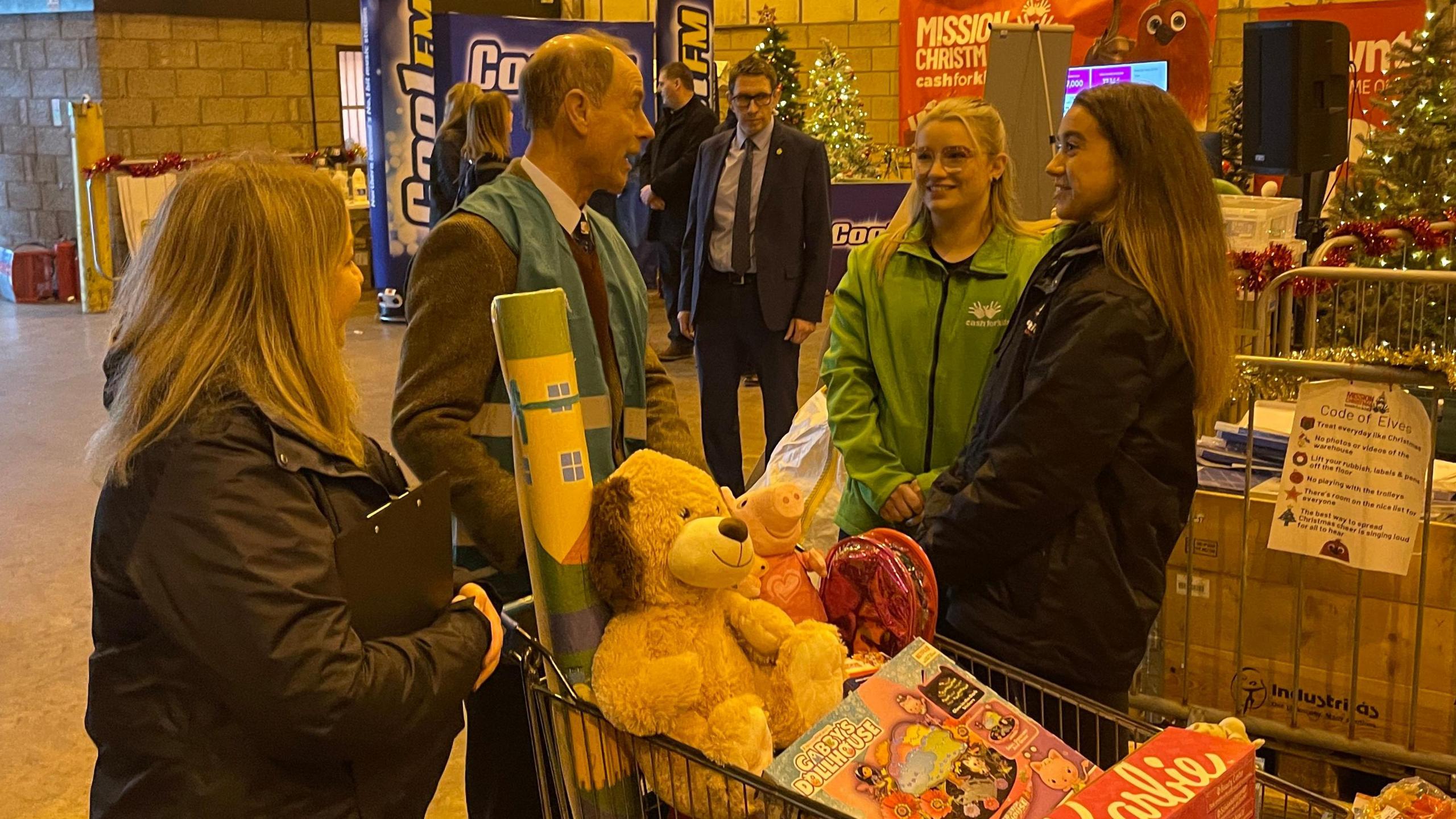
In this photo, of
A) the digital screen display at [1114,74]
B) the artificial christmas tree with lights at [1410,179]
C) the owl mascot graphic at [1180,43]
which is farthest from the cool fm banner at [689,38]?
the artificial christmas tree with lights at [1410,179]

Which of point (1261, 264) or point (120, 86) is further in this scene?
point (120, 86)

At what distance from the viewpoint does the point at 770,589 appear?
1616mm

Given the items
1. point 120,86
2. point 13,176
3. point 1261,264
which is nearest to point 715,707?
point 1261,264

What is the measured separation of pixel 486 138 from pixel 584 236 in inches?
163

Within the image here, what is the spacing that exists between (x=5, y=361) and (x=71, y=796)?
5726mm

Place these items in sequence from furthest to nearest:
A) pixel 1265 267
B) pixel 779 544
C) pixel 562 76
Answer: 1. pixel 1265 267
2. pixel 562 76
3. pixel 779 544

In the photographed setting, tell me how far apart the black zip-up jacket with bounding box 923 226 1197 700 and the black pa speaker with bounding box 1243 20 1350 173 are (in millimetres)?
4153

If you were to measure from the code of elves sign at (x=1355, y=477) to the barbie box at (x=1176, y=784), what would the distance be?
1.37m

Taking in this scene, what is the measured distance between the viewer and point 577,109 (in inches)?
82.7

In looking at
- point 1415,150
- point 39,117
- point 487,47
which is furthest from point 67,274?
point 1415,150

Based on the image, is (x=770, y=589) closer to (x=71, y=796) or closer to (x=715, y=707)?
(x=715, y=707)

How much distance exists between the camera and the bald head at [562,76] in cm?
209

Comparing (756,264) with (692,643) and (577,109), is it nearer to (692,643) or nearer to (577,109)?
(577,109)

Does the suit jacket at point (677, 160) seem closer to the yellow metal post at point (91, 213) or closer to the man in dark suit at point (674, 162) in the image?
the man in dark suit at point (674, 162)
